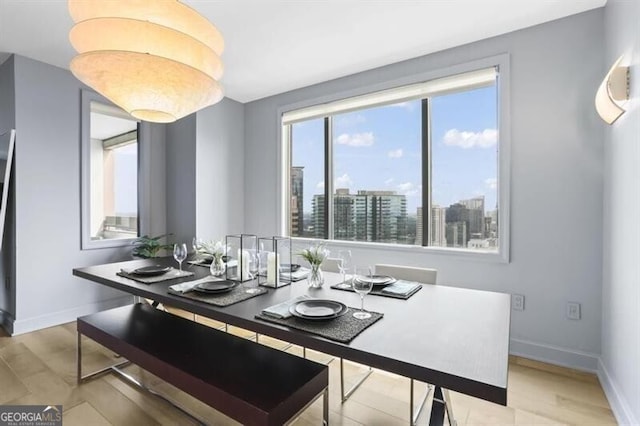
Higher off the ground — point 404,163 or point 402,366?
point 404,163

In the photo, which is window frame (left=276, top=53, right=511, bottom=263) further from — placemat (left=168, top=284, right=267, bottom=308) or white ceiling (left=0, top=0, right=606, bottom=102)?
placemat (left=168, top=284, right=267, bottom=308)

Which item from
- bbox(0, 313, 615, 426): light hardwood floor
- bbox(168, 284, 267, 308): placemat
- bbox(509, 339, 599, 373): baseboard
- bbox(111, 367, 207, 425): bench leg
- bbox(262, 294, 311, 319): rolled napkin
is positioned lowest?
bbox(0, 313, 615, 426): light hardwood floor

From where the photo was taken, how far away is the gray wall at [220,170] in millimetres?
3877

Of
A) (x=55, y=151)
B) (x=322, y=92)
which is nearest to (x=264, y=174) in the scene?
(x=322, y=92)

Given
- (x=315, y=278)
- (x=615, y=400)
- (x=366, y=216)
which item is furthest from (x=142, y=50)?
(x=615, y=400)

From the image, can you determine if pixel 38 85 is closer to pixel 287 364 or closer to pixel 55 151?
pixel 55 151

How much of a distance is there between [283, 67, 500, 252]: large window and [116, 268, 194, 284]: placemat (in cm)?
192

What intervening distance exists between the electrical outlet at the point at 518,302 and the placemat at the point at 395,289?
1250 mm

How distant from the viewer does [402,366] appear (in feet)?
3.17

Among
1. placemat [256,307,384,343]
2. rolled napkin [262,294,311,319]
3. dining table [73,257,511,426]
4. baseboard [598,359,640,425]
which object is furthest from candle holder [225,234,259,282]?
baseboard [598,359,640,425]

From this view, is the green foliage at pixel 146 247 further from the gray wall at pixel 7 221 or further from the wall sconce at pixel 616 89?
the wall sconce at pixel 616 89

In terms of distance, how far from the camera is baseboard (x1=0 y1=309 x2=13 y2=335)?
9.71 ft

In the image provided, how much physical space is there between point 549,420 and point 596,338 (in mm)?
881

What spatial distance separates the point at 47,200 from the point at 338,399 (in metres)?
3.22
